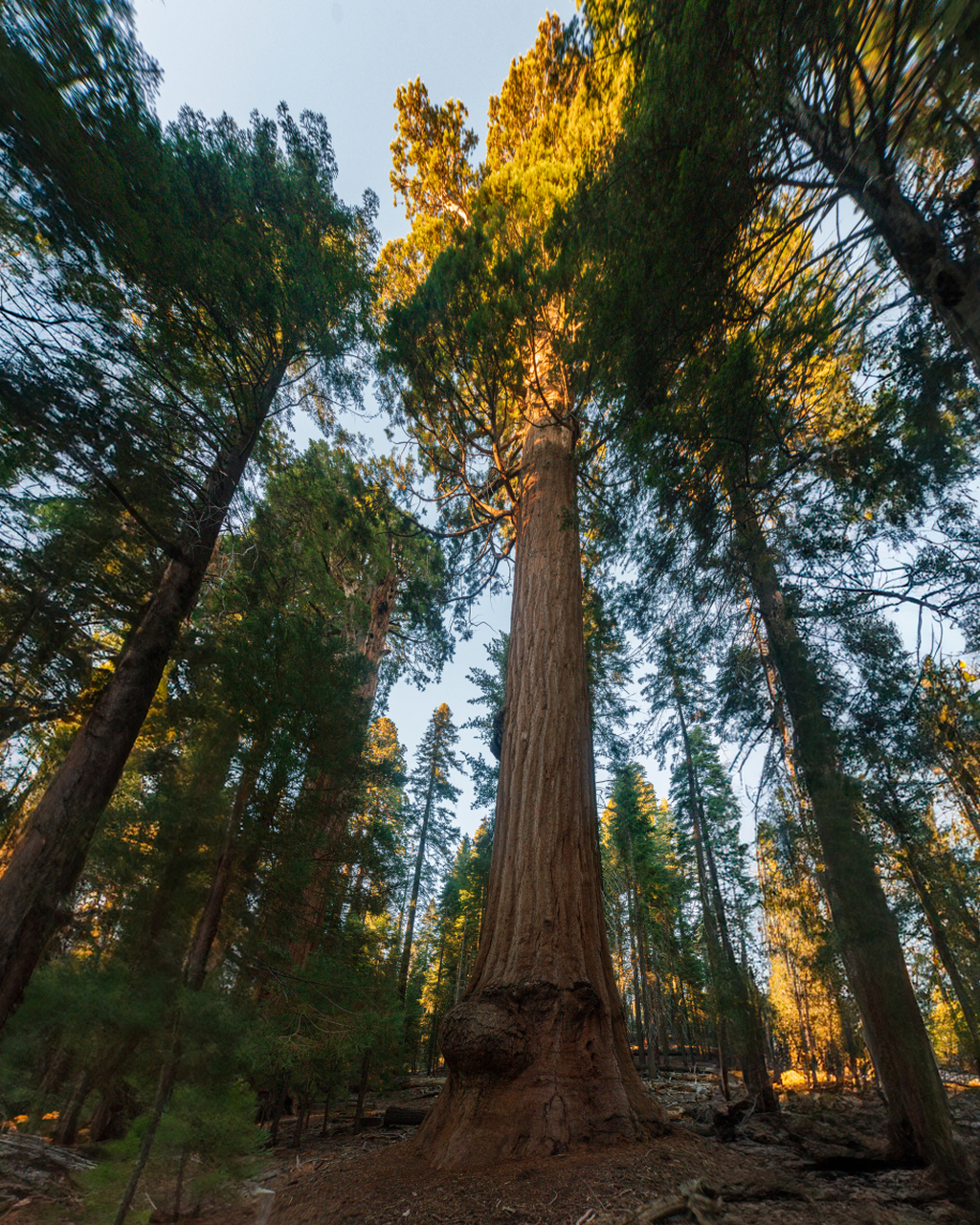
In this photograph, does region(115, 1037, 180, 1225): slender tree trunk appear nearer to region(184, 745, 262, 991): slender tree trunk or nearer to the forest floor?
the forest floor

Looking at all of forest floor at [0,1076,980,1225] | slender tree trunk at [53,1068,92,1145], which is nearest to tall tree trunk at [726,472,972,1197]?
forest floor at [0,1076,980,1225]

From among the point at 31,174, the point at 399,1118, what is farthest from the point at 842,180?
the point at 399,1118

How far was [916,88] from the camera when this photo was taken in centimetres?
267

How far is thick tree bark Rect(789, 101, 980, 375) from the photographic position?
268cm

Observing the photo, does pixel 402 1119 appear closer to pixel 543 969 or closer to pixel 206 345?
pixel 543 969

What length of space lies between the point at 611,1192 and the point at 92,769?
12.9 feet

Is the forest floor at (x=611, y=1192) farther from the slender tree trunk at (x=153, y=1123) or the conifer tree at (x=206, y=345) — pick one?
the conifer tree at (x=206, y=345)

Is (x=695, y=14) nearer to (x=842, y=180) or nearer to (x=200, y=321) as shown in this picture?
(x=842, y=180)

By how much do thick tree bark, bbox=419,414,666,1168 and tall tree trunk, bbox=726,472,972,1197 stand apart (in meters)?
1.66

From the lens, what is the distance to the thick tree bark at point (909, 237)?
2.68 meters

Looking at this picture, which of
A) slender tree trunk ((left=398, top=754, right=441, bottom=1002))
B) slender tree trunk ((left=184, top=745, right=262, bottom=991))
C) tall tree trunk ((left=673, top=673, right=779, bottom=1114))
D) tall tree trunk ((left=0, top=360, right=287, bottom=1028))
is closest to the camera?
tall tree trunk ((left=0, top=360, right=287, bottom=1028))

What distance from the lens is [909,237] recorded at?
2889 mm

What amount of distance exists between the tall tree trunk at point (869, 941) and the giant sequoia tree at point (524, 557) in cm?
166

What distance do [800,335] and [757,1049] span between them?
973cm
